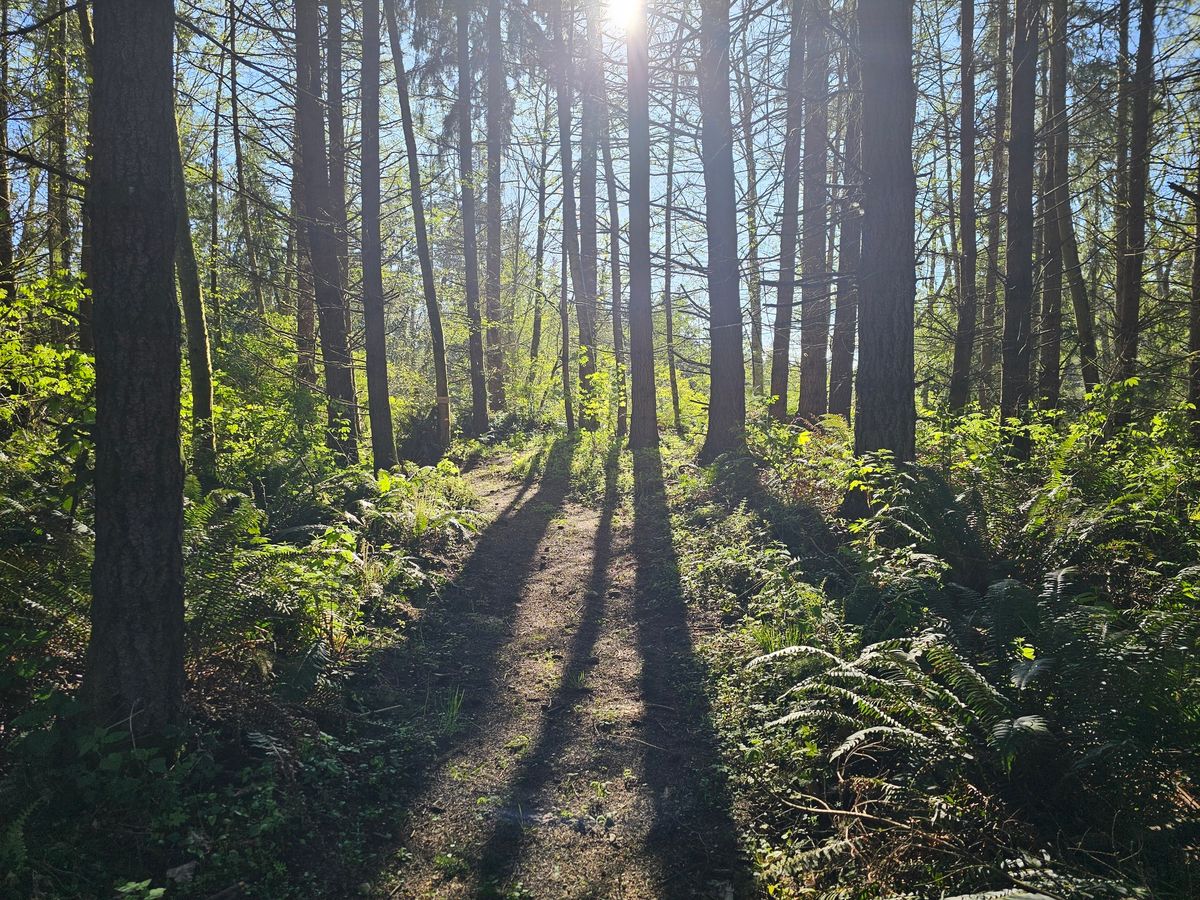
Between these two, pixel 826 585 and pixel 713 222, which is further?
pixel 713 222

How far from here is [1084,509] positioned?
17.7ft

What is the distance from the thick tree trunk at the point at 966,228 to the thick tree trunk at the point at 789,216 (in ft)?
8.26

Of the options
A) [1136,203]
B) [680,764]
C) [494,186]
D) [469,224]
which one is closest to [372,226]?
[469,224]

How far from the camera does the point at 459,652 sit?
5.83m

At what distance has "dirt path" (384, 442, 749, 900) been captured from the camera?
3303 millimetres

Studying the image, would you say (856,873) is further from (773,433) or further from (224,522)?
(773,433)

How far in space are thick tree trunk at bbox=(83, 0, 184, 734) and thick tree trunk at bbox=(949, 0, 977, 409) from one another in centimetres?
1076

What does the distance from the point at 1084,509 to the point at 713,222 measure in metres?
8.39

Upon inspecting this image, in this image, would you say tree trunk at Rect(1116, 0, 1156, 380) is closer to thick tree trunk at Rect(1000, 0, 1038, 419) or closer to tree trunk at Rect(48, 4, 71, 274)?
thick tree trunk at Rect(1000, 0, 1038, 419)

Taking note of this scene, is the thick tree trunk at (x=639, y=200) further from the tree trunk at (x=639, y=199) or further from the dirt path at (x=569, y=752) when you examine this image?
the dirt path at (x=569, y=752)

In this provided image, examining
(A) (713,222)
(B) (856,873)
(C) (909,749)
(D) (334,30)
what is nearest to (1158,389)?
(A) (713,222)

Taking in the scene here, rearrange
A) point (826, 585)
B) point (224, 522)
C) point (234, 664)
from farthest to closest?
point (826, 585) → point (224, 522) → point (234, 664)

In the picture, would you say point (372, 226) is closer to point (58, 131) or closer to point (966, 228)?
point (58, 131)

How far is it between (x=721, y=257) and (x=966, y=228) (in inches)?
162
